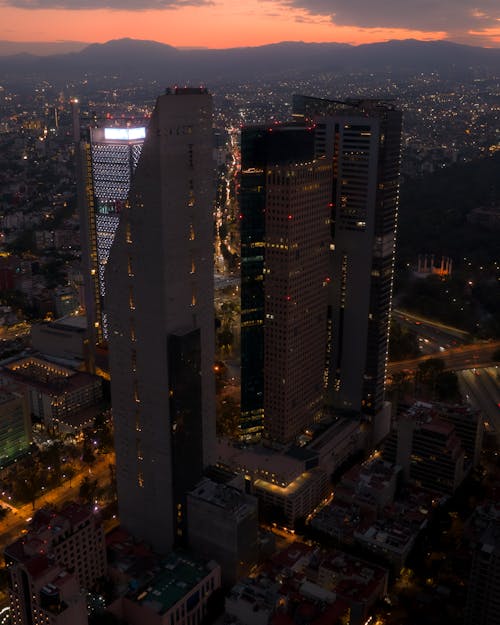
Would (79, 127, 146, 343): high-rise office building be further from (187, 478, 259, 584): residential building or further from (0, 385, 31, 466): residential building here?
(187, 478, 259, 584): residential building

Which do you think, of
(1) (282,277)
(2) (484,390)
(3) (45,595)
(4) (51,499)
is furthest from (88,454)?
(2) (484,390)

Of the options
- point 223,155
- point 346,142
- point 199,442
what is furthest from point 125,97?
point 199,442

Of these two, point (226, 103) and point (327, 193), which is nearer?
point (327, 193)

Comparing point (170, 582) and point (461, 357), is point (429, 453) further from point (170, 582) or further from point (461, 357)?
point (461, 357)

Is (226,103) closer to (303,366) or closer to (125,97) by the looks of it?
(125,97)

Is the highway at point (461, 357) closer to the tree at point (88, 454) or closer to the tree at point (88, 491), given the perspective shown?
the tree at point (88, 454)

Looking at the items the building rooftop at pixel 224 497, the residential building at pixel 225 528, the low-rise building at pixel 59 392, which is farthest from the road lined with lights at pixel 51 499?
the residential building at pixel 225 528

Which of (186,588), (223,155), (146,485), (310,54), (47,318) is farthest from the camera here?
(310,54)
